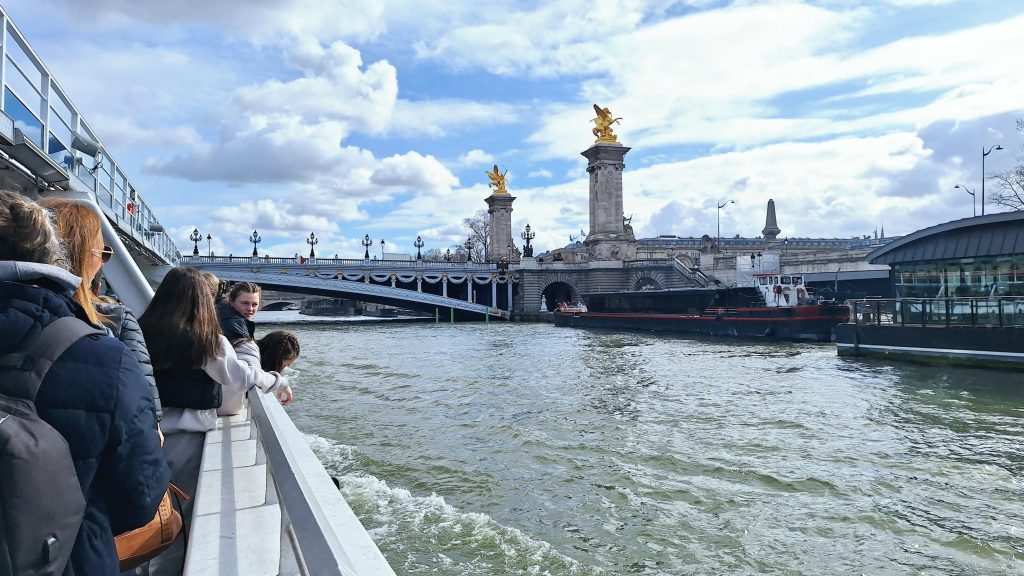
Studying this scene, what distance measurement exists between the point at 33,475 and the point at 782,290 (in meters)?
36.6

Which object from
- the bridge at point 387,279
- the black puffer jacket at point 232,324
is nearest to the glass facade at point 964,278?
the black puffer jacket at point 232,324

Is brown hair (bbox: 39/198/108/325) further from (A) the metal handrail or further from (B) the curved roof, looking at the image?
(B) the curved roof

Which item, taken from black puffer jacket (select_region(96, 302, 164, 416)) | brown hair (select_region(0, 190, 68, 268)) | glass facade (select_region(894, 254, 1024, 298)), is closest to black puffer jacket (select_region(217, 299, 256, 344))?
black puffer jacket (select_region(96, 302, 164, 416))

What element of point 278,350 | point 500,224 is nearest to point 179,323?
point 278,350

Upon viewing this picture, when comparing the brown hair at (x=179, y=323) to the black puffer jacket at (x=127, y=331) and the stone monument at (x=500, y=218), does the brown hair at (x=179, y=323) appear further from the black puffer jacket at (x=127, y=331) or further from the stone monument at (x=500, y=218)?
the stone monument at (x=500, y=218)

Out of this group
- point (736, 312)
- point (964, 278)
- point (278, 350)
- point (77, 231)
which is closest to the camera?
point (77, 231)

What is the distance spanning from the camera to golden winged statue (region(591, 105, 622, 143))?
61.1 meters

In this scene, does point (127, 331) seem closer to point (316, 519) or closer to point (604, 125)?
point (316, 519)

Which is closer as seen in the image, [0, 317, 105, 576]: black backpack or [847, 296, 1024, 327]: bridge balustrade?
[0, 317, 105, 576]: black backpack

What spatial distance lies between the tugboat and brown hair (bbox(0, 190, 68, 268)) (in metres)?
32.9

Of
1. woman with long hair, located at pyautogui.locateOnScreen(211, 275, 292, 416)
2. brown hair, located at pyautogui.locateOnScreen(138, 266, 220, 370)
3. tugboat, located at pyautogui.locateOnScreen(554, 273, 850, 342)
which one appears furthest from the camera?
tugboat, located at pyautogui.locateOnScreen(554, 273, 850, 342)

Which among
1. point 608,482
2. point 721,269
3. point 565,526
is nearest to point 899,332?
point 608,482

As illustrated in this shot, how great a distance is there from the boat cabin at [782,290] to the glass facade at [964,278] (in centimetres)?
467

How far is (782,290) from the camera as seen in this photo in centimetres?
3522
